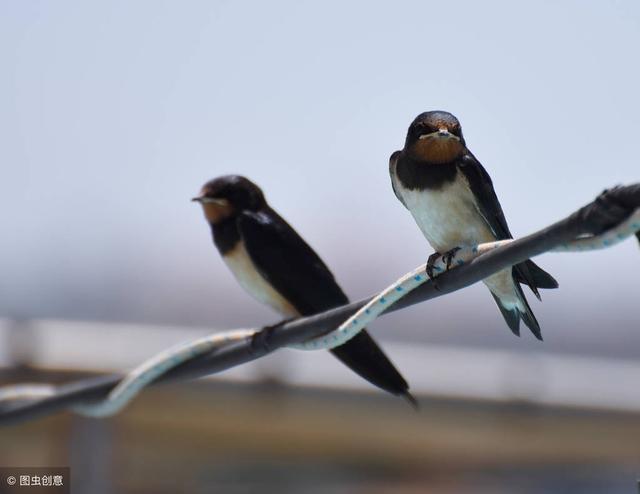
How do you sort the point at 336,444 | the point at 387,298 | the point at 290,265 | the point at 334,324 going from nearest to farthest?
the point at 387,298, the point at 334,324, the point at 290,265, the point at 336,444

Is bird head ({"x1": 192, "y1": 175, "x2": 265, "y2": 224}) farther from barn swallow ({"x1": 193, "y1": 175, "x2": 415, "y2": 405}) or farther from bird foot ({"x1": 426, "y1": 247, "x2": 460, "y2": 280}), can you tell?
bird foot ({"x1": 426, "y1": 247, "x2": 460, "y2": 280})

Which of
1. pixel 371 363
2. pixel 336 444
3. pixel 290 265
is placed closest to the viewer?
pixel 371 363

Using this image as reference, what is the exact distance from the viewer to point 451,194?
11.0ft

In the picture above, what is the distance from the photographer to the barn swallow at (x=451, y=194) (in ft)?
11.0

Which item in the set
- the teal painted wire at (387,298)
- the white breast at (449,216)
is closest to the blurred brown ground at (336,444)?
the white breast at (449,216)

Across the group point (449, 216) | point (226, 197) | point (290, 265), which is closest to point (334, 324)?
point (449, 216)

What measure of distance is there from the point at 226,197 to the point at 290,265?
0.37m

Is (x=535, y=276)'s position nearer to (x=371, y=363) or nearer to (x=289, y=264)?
(x=371, y=363)

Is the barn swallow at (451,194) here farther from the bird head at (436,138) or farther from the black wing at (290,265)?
the black wing at (290,265)

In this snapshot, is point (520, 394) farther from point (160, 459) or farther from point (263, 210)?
point (263, 210)

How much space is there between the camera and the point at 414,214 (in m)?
3.44

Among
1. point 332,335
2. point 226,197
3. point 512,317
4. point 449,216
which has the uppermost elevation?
point 226,197

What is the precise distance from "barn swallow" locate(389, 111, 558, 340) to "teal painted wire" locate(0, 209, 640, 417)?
2.65ft

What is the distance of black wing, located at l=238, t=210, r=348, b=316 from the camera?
12.6 ft
